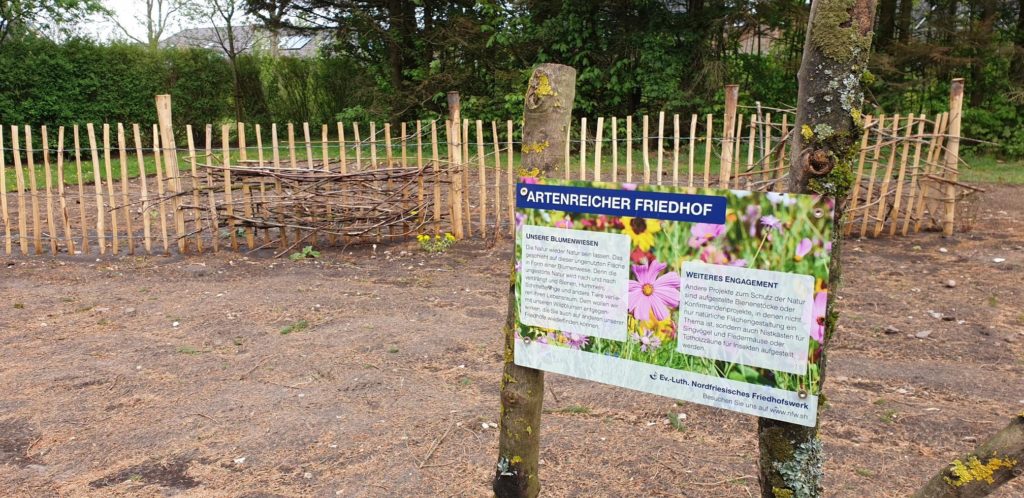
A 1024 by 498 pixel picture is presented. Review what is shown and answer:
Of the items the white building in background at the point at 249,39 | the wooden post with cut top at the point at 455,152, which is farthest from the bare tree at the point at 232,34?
the wooden post with cut top at the point at 455,152

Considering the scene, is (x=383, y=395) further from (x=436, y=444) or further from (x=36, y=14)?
(x=36, y=14)

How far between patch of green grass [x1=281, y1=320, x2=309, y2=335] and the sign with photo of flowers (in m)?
3.26

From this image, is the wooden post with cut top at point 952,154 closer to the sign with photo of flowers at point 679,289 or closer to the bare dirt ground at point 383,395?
the bare dirt ground at point 383,395

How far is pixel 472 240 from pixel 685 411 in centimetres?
450

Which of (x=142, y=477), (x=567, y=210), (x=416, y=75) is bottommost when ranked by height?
(x=142, y=477)

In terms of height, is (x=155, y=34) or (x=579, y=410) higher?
(x=155, y=34)

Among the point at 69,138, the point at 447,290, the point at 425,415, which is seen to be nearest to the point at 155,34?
the point at 69,138

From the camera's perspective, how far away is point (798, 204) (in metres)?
1.68

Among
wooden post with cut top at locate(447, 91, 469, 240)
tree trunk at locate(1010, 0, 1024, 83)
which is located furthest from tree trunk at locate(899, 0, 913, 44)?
Answer: wooden post with cut top at locate(447, 91, 469, 240)

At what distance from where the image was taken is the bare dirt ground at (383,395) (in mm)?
3064

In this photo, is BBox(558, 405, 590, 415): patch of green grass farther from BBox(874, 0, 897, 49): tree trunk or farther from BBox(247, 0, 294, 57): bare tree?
BBox(247, 0, 294, 57): bare tree

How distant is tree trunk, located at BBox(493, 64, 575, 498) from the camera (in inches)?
85.8

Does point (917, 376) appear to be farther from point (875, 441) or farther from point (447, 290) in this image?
point (447, 290)

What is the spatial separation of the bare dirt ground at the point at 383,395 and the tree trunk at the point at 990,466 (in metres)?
1.37
